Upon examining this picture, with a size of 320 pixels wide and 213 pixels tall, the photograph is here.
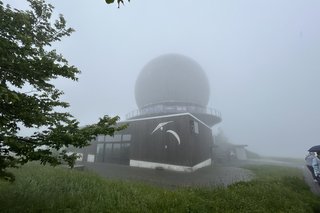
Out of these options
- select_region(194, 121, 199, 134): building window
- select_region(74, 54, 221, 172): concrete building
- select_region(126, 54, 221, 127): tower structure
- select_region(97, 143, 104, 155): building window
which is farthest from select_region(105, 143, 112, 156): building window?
select_region(194, 121, 199, 134): building window

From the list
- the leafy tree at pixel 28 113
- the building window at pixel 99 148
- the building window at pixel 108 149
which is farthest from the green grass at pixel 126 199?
the building window at pixel 99 148

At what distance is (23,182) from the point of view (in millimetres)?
9195

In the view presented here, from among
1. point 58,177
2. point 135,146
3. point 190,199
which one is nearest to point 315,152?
point 190,199

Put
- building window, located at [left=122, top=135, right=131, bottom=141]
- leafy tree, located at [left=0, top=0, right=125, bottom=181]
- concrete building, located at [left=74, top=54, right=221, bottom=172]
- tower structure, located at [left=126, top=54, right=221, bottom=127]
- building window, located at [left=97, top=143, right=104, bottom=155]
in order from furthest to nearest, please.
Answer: tower structure, located at [left=126, top=54, right=221, bottom=127] < building window, located at [left=97, top=143, right=104, bottom=155] < building window, located at [left=122, top=135, right=131, bottom=141] < concrete building, located at [left=74, top=54, right=221, bottom=172] < leafy tree, located at [left=0, top=0, right=125, bottom=181]

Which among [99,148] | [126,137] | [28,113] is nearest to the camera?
[28,113]

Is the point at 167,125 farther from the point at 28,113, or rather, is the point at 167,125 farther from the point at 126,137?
the point at 28,113

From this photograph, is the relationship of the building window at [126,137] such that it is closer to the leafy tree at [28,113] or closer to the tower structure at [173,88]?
the tower structure at [173,88]

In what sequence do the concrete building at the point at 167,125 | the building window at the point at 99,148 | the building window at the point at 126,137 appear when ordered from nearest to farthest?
the concrete building at the point at 167,125 < the building window at the point at 126,137 < the building window at the point at 99,148

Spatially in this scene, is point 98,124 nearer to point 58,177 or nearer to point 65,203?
point 65,203

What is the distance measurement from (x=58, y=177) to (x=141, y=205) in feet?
18.1

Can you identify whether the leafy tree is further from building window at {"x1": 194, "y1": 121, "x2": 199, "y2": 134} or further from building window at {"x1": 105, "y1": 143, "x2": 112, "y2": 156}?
building window at {"x1": 105, "y1": 143, "x2": 112, "y2": 156}

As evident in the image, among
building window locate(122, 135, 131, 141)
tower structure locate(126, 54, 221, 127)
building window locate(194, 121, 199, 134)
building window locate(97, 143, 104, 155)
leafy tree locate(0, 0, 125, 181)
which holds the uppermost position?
tower structure locate(126, 54, 221, 127)

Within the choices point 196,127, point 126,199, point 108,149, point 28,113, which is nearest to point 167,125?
point 196,127

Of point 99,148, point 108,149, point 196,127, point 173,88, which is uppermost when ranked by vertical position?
A: point 173,88
